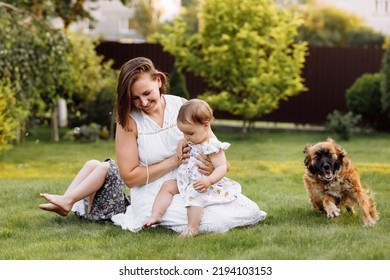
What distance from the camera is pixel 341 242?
5.11 m

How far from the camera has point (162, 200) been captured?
226 inches

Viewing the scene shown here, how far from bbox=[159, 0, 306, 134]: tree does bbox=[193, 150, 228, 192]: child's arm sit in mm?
9598

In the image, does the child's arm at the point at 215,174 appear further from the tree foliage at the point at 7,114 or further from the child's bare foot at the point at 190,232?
the tree foliage at the point at 7,114

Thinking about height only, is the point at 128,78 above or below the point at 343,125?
above

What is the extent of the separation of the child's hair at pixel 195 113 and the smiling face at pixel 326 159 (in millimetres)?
1092

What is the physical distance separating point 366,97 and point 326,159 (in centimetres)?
1078

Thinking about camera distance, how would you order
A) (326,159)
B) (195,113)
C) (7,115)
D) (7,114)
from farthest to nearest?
(7,115) → (7,114) → (326,159) → (195,113)

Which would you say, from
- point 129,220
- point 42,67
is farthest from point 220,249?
point 42,67

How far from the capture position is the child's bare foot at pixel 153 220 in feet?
18.5

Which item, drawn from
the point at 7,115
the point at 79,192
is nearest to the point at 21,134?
the point at 7,115

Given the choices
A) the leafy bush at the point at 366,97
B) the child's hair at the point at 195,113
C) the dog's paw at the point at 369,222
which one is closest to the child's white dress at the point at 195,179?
the child's hair at the point at 195,113

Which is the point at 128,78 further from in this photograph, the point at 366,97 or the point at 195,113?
the point at 366,97

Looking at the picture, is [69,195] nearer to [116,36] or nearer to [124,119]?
[124,119]
